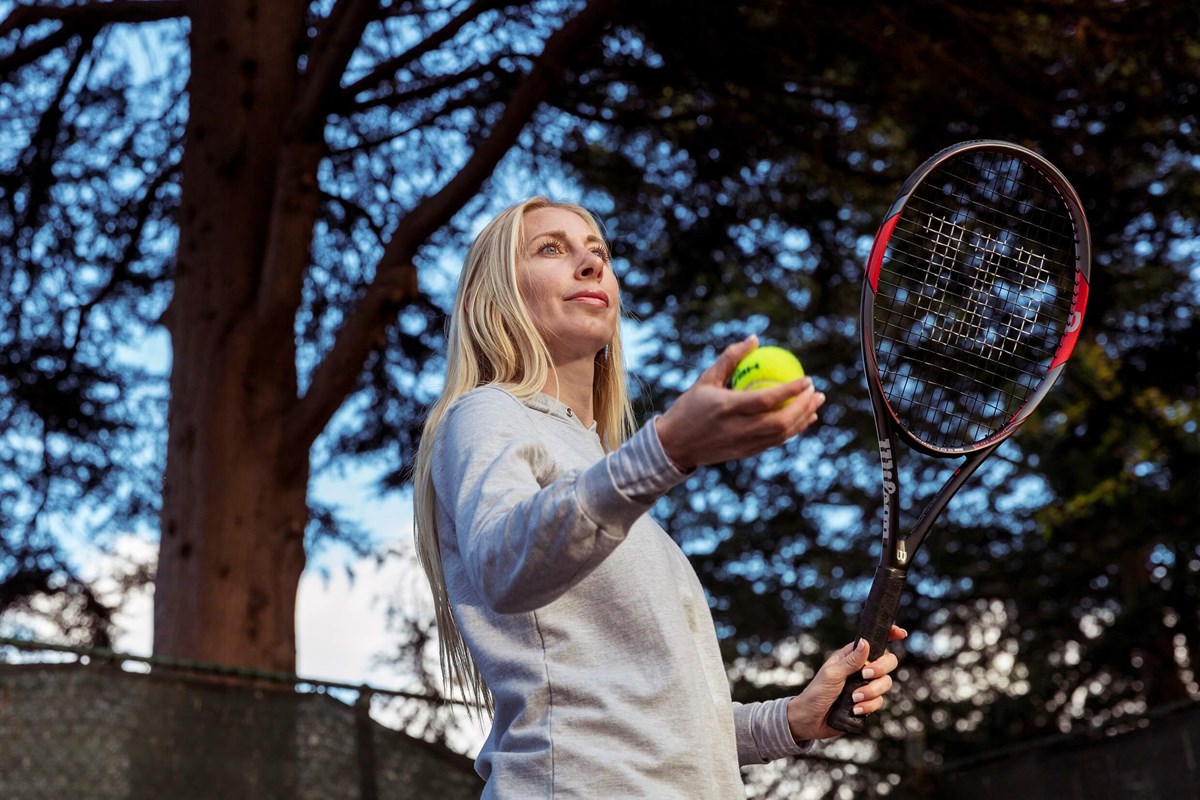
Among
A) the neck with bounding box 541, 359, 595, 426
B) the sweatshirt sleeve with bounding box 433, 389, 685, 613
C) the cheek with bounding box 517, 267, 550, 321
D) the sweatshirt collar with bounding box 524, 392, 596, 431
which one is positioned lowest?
the sweatshirt sleeve with bounding box 433, 389, 685, 613

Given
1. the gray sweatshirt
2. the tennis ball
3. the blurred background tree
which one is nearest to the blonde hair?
the gray sweatshirt

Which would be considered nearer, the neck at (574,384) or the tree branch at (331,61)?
the neck at (574,384)

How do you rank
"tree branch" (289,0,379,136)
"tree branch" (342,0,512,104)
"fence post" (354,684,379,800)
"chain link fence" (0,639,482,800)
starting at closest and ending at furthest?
"chain link fence" (0,639,482,800) → "fence post" (354,684,379,800) → "tree branch" (289,0,379,136) → "tree branch" (342,0,512,104)

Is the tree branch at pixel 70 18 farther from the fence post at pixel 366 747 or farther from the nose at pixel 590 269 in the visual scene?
the nose at pixel 590 269

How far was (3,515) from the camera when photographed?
8.09 m

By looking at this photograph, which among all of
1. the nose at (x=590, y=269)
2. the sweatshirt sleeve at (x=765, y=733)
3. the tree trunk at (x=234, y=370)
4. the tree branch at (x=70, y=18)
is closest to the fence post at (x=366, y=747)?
the tree trunk at (x=234, y=370)

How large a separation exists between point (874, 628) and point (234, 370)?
Result: 14.2ft

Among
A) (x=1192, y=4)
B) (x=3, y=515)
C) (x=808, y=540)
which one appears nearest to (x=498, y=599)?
(x=1192, y=4)

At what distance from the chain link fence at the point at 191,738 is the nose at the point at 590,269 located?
2567 millimetres

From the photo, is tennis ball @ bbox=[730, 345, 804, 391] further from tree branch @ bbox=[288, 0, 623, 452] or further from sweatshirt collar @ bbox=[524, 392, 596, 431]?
tree branch @ bbox=[288, 0, 623, 452]

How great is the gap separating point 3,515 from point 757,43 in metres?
4.93

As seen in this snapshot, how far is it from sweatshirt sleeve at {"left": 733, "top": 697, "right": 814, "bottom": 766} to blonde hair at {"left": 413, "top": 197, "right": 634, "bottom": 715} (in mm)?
418

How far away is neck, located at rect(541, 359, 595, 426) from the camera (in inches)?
87.5

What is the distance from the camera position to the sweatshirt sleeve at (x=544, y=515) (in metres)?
1.55
